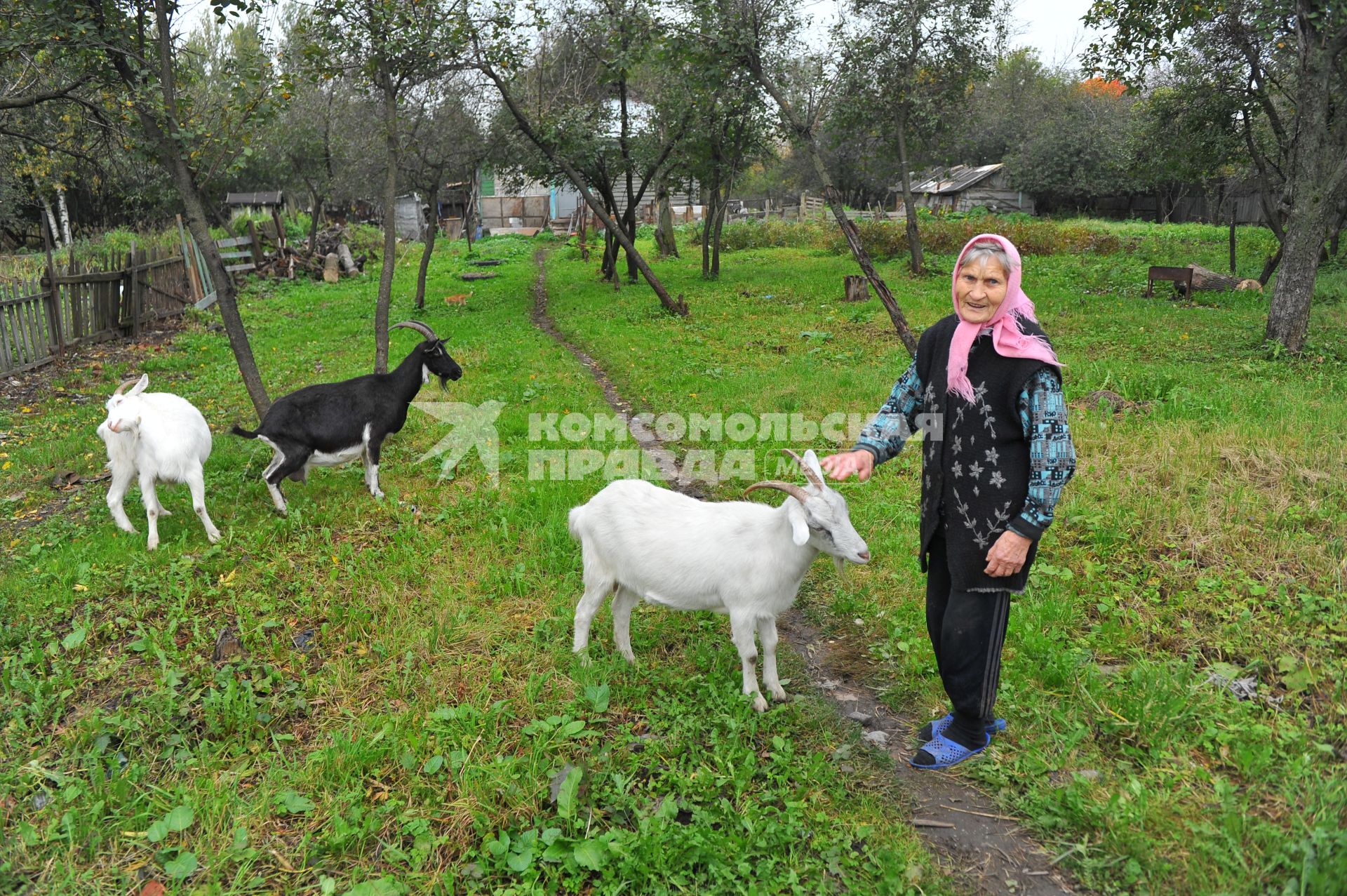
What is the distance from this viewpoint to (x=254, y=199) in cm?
3344

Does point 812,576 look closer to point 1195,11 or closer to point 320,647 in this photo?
point 320,647

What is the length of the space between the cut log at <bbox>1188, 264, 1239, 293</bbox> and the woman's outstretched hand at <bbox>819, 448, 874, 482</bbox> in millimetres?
17793

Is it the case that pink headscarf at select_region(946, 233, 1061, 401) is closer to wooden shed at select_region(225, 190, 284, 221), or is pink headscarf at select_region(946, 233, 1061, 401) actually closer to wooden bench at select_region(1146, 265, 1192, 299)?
wooden bench at select_region(1146, 265, 1192, 299)

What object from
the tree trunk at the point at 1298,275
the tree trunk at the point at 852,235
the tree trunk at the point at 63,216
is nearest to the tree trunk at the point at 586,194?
the tree trunk at the point at 852,235

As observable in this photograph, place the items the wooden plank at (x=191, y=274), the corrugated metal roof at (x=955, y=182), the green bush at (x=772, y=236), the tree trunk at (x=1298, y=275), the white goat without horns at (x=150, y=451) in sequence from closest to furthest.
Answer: the white goat without horns at (x=150, y=451) < the tree trunk at (x=1298, y=275) < the wooden plank at (x=191, y=274) < the green bush at (x=772, y=236) < the corrugated metal roof at (x=955, y=182)

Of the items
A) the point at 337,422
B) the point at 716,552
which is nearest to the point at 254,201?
the point at 337,422

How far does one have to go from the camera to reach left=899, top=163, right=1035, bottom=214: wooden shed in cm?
4353

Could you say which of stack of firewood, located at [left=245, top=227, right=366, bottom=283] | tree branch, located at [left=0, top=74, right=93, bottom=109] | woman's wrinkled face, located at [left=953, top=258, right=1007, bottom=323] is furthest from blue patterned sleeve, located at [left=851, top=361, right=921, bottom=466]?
stack of firewood, located at [left=245, top=227, right=366, bottom=283]

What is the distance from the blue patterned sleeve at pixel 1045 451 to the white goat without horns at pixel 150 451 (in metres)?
5.89

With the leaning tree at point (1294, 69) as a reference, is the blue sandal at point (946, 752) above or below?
below

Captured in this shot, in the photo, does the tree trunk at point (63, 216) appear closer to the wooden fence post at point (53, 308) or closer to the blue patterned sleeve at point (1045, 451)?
the wooden fence post at point (53, 308)

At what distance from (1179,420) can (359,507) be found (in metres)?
7.71

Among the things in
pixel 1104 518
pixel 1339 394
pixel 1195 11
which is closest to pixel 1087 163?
pixel 1195 11

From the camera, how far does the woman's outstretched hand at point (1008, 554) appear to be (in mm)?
3217
